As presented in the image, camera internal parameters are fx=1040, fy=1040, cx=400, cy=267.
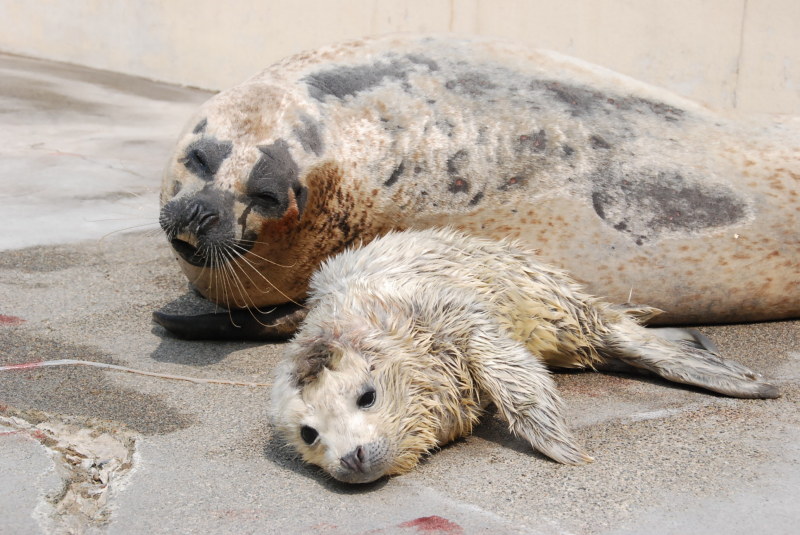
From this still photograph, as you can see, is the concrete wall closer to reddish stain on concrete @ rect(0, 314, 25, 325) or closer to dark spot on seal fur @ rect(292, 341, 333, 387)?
dark spot on seal fur @ rect(292, 341, 333, 387)

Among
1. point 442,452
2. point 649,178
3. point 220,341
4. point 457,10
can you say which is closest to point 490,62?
point 649,178

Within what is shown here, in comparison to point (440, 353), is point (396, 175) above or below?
above

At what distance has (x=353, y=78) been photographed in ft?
14.3

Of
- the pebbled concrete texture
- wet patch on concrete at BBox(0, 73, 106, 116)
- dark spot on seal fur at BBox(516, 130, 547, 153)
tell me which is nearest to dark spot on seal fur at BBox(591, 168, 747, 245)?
dark spot on seal fur at BBox(516, 130, 547, 153)

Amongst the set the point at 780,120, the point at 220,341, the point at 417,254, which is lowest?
the point at 220,341

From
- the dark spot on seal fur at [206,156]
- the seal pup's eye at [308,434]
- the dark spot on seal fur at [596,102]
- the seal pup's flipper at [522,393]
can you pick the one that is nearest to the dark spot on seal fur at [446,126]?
the dark spot on seal fur at [596,102]

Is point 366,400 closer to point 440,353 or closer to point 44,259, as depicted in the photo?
point 440,353

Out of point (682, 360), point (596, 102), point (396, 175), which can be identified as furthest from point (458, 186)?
point (682, 360)

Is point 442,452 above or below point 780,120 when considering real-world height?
below

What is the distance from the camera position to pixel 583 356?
3.89 meters

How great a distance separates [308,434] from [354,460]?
225mm

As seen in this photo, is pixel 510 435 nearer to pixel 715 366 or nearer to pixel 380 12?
pixel 715 366

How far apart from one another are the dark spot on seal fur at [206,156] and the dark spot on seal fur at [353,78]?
46 cm

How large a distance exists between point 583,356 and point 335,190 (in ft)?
3.83
